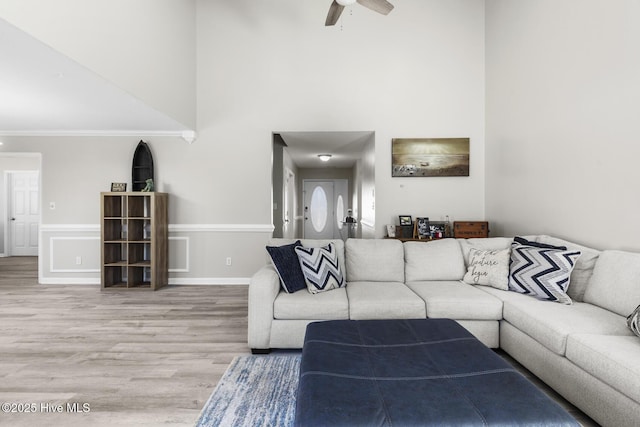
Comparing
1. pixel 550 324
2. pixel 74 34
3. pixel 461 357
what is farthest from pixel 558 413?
pixel 74 34

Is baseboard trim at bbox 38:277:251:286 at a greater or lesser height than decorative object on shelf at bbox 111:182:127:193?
lesser

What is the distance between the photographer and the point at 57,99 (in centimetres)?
329

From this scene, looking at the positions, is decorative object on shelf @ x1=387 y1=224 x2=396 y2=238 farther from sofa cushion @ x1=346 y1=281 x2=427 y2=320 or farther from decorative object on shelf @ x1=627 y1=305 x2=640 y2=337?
decorative object on shelf @ x1=627 y1=305 x2=640 y2=337

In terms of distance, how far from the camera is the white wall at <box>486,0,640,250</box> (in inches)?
99.0

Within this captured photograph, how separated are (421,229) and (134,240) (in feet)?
12.9

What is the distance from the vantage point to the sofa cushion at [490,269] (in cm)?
280

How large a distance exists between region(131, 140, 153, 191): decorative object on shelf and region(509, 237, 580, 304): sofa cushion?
461cm

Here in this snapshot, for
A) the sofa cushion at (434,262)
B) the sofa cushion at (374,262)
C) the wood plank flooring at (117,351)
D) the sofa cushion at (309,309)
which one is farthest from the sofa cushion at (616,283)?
the wood plank flooring at (117,351)

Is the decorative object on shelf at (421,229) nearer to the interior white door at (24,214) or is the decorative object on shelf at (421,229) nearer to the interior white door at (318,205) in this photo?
the interior white door at (318,205)

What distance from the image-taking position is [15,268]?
20.0ft

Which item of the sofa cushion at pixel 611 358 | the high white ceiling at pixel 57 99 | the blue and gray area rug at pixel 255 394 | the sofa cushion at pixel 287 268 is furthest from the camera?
the sofa cushion at pixel 287 268

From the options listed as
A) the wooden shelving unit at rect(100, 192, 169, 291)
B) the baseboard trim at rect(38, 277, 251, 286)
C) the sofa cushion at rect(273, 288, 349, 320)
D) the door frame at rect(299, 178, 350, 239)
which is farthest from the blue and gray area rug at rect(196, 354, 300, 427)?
the door frame at rect(299, 178, 350, 239)

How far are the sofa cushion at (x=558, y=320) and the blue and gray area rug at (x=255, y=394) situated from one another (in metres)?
1.56

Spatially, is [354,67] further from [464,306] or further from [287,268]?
[464,306]
